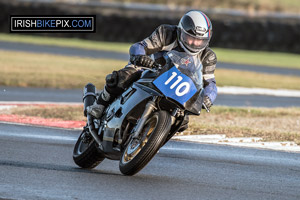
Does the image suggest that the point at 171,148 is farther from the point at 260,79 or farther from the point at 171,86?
the point at 260,79

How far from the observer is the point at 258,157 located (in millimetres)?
8945

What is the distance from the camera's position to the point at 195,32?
6.88 metres

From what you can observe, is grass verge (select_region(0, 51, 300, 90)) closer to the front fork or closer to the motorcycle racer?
the motorcycle racer

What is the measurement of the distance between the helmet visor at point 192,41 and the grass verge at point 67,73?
423 inches

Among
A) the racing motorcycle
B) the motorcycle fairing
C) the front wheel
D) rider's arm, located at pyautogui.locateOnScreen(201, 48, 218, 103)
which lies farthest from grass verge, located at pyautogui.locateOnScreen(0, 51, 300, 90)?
the front wheel

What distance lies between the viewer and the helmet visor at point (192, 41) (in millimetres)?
6914

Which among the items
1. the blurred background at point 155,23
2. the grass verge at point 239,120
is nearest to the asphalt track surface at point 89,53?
the blurred background at point 155,23

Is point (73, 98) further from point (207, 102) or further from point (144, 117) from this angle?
point (144, 117)

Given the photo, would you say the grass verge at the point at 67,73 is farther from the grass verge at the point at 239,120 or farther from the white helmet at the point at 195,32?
the white helmet at the point at 195,32


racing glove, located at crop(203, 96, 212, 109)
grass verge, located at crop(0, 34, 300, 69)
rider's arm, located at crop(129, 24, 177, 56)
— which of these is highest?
rider's arm, located at crop(129, 24, 177, 56)

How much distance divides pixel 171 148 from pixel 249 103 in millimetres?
7684

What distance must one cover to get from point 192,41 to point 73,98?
360 inches


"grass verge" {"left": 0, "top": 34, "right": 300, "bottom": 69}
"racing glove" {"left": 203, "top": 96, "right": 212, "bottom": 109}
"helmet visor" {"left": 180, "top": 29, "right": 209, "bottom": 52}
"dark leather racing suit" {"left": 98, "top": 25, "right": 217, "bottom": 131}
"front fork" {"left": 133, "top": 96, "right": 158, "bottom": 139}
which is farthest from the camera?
"grass verge" {"left": 0, "top": 34, "right": 300, "bottom": 69}

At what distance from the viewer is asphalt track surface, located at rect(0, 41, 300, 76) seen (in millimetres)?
27562
